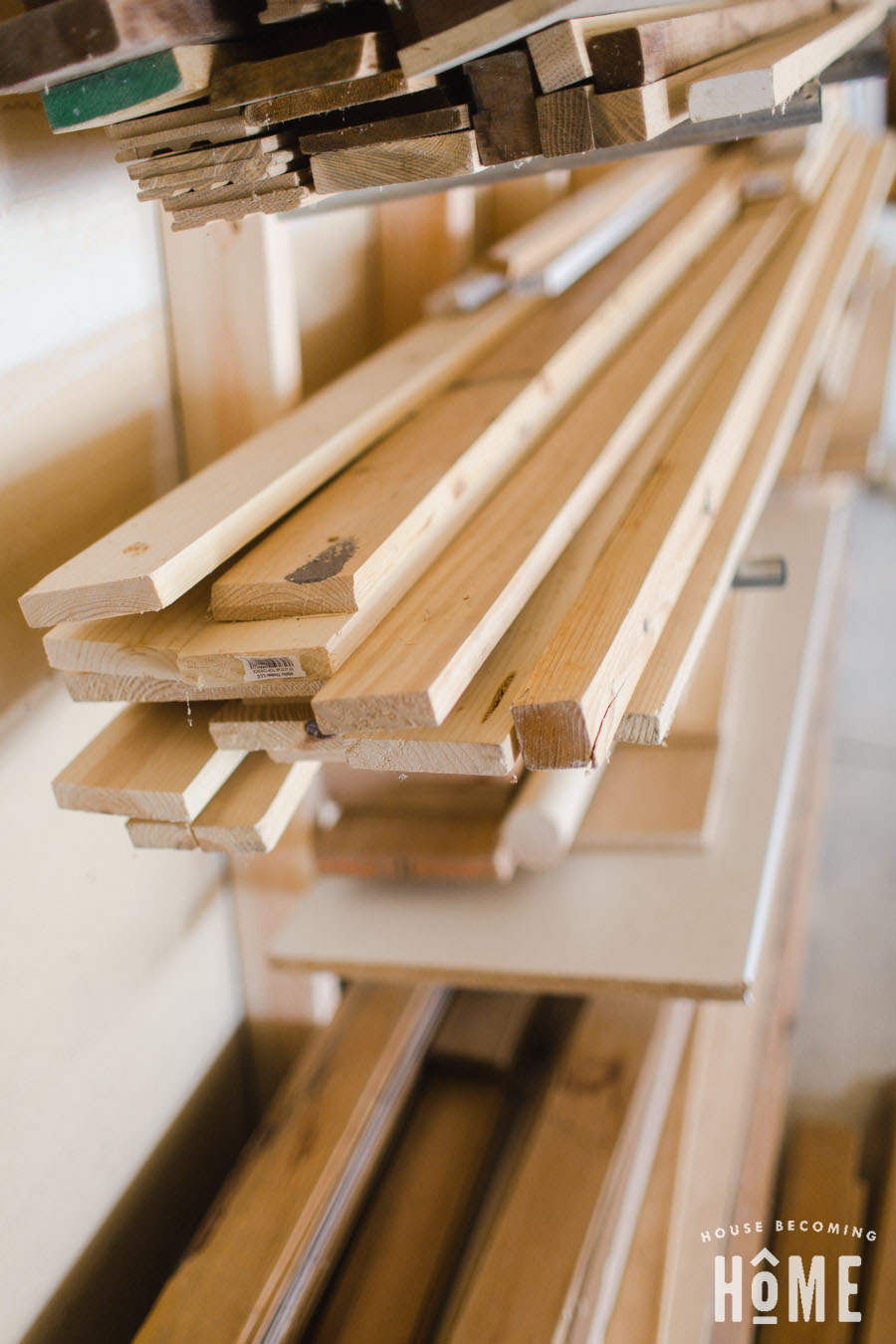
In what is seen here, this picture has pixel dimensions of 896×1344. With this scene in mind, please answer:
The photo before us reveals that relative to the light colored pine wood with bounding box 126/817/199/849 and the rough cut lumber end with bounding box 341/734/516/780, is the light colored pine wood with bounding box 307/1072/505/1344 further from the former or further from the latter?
the rough cut lumber end with bounding box 341/734/516/780

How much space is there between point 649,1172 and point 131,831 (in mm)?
921

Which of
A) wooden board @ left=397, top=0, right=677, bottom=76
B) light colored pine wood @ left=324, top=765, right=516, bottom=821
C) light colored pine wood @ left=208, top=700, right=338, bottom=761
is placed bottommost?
light colored pine wood @ left=324, top=765, right=516, bottom=821

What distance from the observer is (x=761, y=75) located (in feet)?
2.35

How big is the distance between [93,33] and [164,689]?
45cm

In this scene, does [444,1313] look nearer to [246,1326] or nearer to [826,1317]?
[246,1326]

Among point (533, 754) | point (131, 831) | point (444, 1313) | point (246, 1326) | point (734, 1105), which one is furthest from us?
point (734, 1105)

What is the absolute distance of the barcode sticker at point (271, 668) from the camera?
75 centimetres

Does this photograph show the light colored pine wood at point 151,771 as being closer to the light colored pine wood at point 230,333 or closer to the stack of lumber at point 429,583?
the stack of lumber at point 429,583

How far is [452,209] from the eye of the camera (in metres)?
1.63

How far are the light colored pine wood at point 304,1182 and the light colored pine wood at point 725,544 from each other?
740mm

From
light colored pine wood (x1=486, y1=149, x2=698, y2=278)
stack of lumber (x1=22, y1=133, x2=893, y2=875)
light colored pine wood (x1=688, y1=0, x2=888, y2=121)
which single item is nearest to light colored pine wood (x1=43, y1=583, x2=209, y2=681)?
stack of lumber (x1=22, y1=133, x2=893, y2=875)

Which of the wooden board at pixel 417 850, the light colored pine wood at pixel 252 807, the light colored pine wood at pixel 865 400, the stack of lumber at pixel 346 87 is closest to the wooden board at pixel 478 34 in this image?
the stack of lumber at pixel 346 87

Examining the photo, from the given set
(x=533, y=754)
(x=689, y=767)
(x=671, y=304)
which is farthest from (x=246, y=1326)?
(x=671, y=304)

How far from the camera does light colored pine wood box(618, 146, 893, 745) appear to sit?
0.82 m
